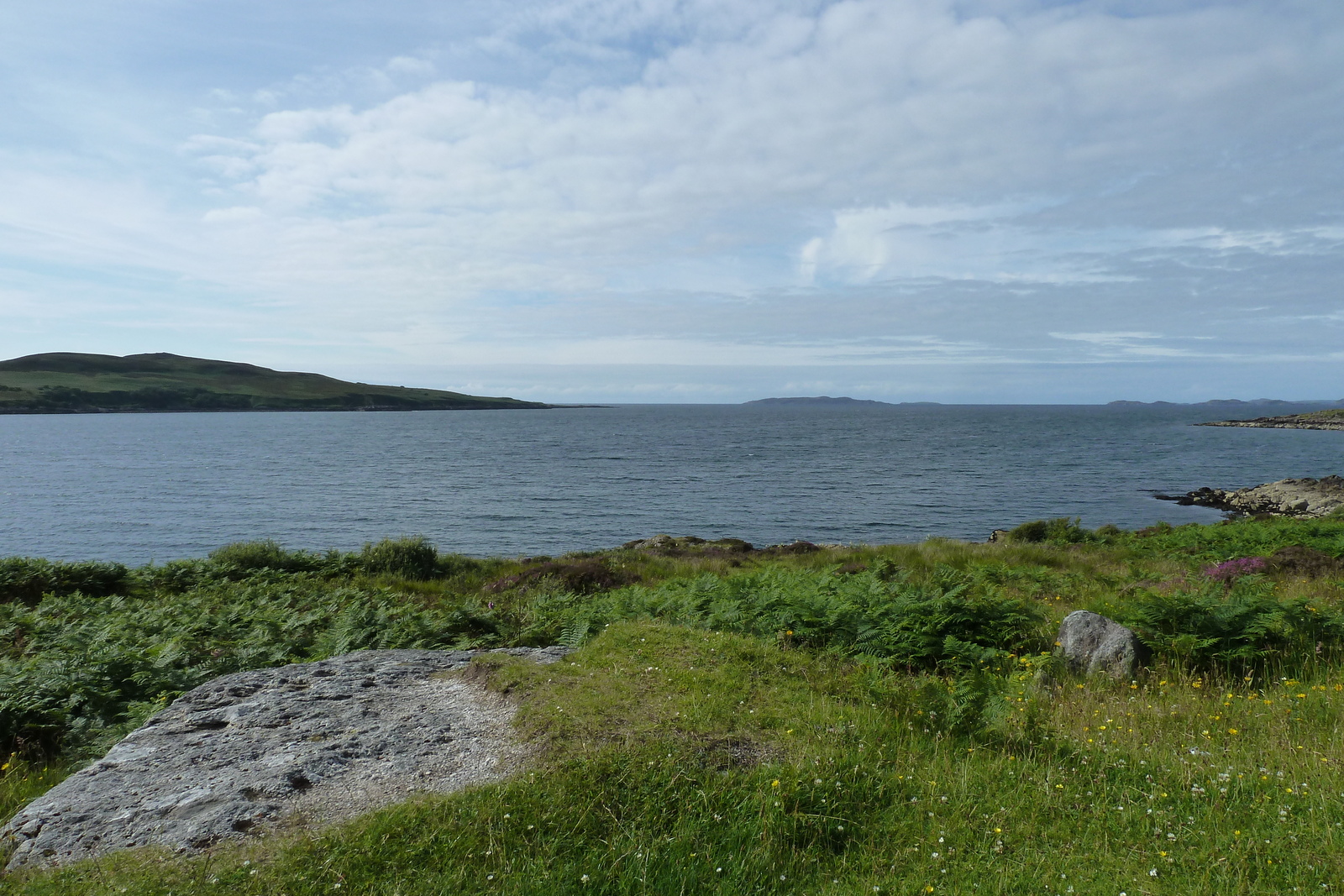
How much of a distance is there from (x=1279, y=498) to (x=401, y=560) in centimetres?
5608

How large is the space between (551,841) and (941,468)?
7590 centimetres

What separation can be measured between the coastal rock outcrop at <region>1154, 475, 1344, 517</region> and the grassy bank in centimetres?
4515

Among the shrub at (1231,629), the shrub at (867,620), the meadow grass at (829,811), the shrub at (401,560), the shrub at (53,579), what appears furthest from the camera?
the shrub at (401,560)

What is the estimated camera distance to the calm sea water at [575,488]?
42031 mm

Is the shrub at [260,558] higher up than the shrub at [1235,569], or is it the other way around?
the shrub at [1235,569]

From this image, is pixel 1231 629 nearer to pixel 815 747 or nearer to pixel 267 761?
pixel 815 747

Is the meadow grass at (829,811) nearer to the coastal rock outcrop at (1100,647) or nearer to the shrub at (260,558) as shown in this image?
the coastal rock outcrop at (1100,647)

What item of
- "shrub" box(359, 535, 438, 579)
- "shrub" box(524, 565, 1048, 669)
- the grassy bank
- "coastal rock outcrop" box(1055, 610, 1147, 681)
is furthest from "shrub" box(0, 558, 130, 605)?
"coastal rock outcrop" box(1055, 610, 1147, 681)

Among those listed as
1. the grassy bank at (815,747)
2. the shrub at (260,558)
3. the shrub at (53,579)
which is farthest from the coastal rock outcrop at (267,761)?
the shrub at (260,558)

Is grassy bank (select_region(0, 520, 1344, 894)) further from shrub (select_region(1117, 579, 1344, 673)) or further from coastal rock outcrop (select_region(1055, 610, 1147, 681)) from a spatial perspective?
coastal rock outcrop (select_region(1055, 610, 1147, 681))

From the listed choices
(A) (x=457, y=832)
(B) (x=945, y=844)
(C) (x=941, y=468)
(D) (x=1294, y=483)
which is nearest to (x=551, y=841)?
(A) (x=457, y=832)

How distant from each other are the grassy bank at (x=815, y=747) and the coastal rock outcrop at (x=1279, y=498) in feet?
148

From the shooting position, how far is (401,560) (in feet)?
76.4

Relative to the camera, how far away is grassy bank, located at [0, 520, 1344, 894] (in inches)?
172
